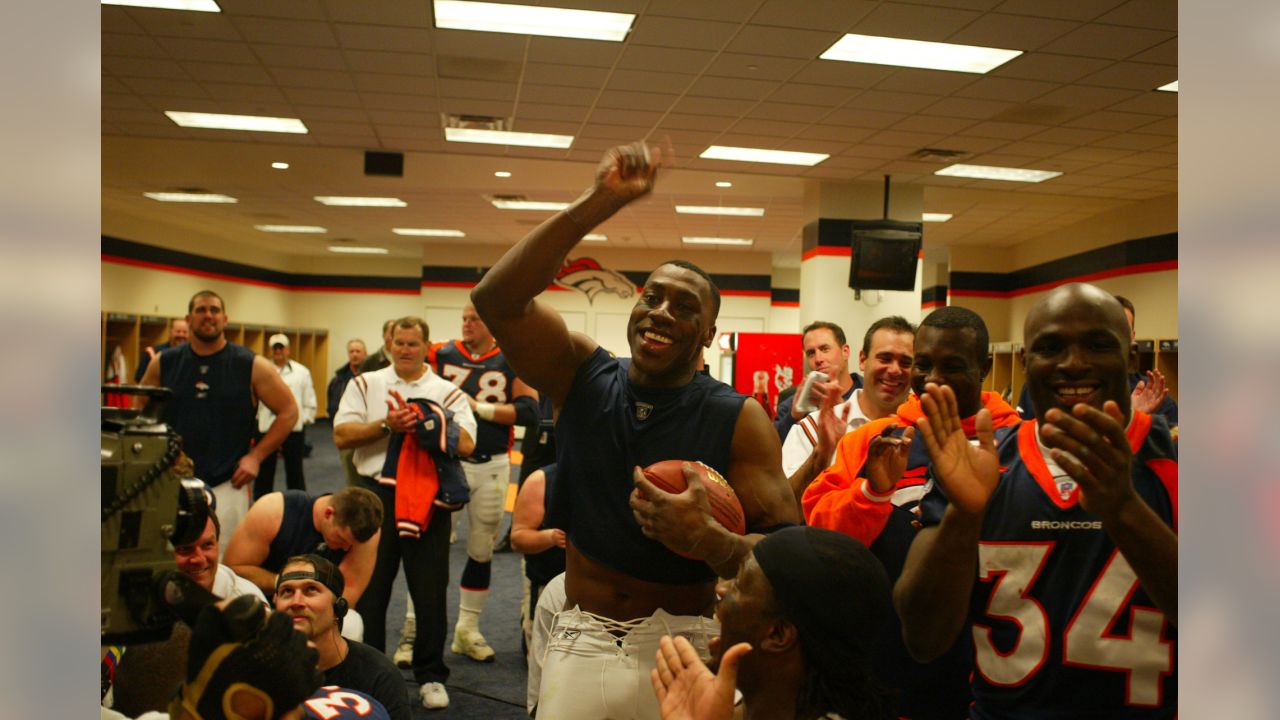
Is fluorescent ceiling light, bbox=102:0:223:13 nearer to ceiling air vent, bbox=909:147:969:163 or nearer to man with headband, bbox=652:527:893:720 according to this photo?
man with headband, bbox=652:527:893:720

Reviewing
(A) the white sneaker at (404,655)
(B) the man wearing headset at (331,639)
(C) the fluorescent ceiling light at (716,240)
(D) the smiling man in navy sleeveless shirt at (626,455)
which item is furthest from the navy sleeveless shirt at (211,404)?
(C) the fluorescent ceiling light at (716,240)

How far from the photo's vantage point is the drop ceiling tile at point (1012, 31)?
5.42 metres

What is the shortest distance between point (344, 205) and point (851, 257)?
24.1 ft

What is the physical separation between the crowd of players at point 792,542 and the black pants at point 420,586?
222 mm

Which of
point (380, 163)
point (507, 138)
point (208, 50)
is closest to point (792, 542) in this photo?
point (208, 50)

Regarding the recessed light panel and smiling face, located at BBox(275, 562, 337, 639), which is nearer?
smiling face, located at BBox(275, 562, 337, 639)

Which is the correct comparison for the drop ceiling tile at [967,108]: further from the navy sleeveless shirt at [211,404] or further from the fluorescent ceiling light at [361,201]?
the fluorescent ceiling light at [361,201]

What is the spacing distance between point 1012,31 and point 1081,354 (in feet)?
15.9

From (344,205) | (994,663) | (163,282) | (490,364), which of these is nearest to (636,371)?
(994,663)

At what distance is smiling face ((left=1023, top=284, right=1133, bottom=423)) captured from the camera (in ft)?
4.93

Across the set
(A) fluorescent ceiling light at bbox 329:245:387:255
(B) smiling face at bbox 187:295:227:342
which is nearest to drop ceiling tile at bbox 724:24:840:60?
(B) smiling face at bbox 187:295:227:342

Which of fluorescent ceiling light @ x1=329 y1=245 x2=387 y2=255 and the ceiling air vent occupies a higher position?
fluorescent ceiling light @ x1=329 y1=245 x2=387 y2=255

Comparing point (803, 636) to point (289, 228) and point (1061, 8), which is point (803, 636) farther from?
point (289, 228)

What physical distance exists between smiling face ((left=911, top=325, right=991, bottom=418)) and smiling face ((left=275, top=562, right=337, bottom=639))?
1.84 meters
